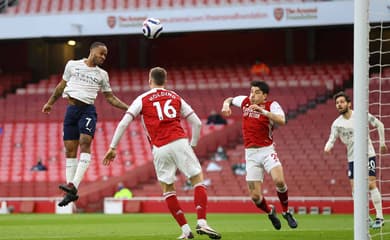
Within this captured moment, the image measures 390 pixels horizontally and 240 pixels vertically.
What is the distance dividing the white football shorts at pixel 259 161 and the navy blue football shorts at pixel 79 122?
2.44 meters

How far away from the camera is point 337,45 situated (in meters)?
37.8

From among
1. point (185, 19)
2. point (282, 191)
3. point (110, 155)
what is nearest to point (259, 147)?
point (282, 191)

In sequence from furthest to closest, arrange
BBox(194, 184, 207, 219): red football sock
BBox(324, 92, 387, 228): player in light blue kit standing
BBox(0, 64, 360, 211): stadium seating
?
BBox(0, 64, 360, 211): stadium seating → BBox(324, 92, 387, 228): player in light blue kit standing → BBox(194, 184, 207, 219): red football sock

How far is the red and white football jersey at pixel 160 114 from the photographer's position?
11180 millimetres

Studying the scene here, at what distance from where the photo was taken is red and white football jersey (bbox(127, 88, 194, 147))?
11180mm

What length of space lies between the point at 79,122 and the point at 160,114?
270 centimetres

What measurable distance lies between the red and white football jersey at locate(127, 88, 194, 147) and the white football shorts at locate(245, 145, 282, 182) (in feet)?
8.34

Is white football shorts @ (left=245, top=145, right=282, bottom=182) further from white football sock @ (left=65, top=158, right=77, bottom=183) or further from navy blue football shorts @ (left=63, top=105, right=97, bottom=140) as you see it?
white football sock @ (left=65, top=158, right=77, bottom=183)

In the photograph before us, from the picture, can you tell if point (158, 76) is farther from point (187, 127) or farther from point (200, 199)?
point (187, 127)

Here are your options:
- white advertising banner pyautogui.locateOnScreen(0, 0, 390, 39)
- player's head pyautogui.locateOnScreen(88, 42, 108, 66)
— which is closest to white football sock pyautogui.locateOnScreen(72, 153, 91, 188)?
player's head pyautogui.locateOnScreen(88, 42, 108, 66)

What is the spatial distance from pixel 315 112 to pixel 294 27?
3.13 m

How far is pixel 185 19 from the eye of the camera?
32.1 m

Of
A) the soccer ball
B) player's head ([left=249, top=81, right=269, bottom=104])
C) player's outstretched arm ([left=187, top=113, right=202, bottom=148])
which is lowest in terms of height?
player's outstretched arm ([left=187, top=113, right=202, bottom=148])

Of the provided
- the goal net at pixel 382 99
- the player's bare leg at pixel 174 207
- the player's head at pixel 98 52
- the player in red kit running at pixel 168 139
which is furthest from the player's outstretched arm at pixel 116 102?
the goal net at pixel 382 99
